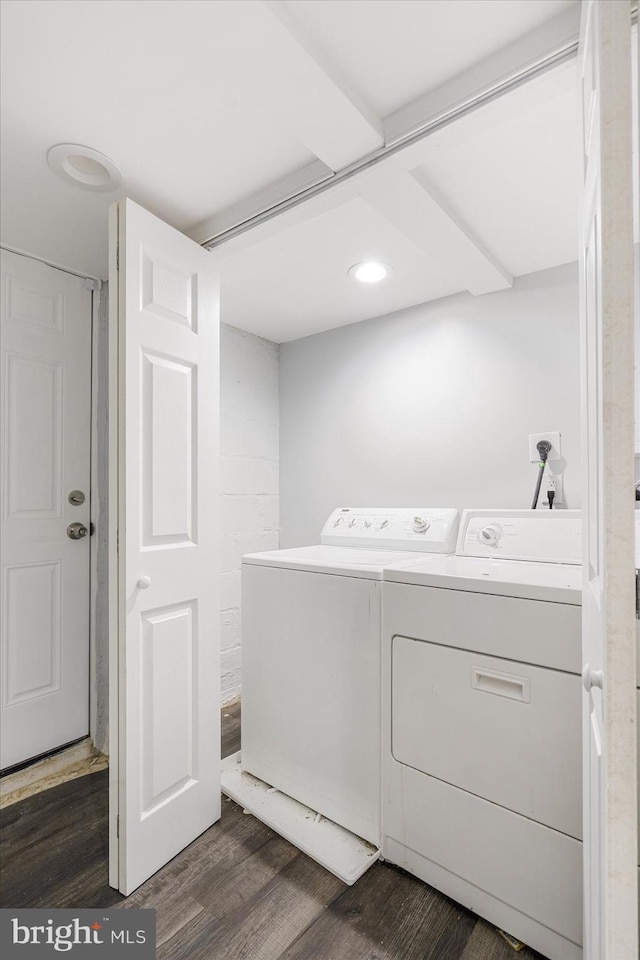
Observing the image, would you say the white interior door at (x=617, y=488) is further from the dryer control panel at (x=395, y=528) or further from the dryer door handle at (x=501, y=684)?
the dryer control panel at (x=395, y=528)

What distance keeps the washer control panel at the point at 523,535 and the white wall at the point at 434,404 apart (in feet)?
0.72

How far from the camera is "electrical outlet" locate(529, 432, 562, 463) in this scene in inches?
79.1

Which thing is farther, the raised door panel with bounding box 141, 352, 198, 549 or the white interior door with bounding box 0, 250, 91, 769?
the white interior door with bounding box 0, 250, 91, 769

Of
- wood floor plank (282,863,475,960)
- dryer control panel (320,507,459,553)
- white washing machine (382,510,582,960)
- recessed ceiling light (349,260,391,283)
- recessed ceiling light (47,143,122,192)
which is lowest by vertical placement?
wood floor plank (282,863,475,960)

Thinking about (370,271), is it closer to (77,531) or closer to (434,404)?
(434,404)

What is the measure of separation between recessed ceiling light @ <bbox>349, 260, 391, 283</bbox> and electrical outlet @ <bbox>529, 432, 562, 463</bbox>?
95 centimetres

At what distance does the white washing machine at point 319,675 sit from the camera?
62.6 inches

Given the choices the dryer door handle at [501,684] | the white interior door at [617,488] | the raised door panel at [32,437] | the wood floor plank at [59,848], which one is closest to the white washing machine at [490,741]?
the dryer door handle at [501,684]

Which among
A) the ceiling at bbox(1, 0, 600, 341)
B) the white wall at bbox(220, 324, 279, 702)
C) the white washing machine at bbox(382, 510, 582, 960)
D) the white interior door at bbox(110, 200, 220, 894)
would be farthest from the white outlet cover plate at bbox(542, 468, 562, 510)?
the white wall at bbox(220, 324, 279, 702)

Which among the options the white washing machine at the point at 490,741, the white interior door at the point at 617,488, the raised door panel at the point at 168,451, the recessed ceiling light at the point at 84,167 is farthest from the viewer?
the raised door panel at the point at 168,451

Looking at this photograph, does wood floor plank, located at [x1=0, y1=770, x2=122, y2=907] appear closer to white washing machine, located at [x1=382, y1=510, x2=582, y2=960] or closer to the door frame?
the door frame

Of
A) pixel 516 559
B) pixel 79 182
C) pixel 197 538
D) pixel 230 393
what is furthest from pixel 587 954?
pixel 230 393

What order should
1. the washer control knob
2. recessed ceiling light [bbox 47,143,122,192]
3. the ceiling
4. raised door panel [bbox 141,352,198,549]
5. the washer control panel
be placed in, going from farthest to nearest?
the washer control knob → the washer control panel → raised door panel [bbox 141,352,198,549] → recessed ceiling light [bbox 47,143,122,192] → the ceiling

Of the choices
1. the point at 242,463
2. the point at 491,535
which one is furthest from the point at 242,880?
the point at 242,463
